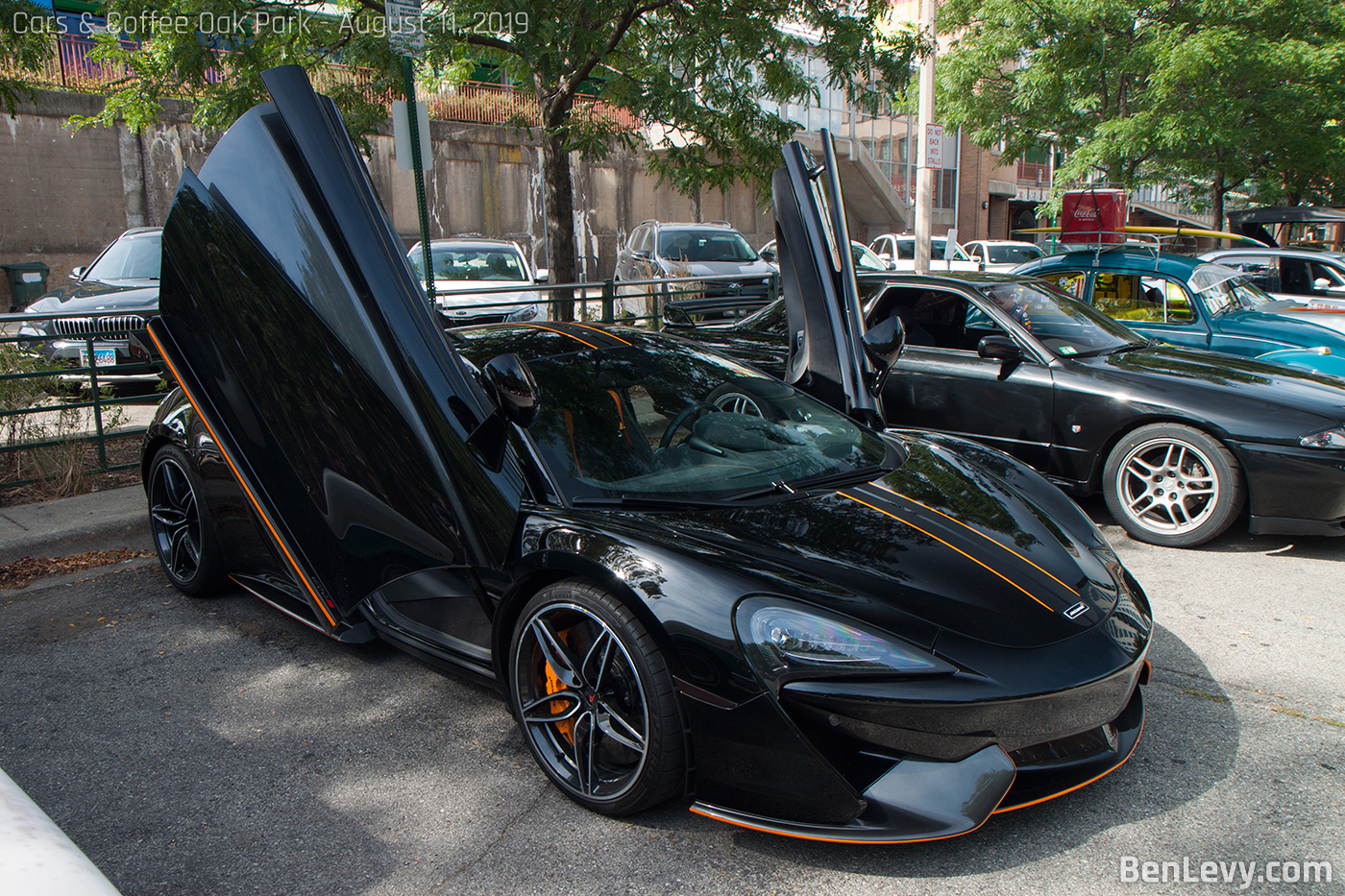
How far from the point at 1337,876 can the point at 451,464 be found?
2.60m

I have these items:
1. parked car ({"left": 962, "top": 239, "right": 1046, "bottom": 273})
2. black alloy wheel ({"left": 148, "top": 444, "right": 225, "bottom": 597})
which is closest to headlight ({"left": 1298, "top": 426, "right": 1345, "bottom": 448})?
black alloy wheel ({"left": 148, "top": 444, "right": 225, "bottom": 597})

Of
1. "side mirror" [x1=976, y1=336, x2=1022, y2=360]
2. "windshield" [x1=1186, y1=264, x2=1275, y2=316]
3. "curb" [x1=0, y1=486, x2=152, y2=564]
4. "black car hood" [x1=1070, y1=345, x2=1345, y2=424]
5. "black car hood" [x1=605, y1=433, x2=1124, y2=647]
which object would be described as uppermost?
"windshield" [x1=1186, y1=264, x2=1275, y2=316]

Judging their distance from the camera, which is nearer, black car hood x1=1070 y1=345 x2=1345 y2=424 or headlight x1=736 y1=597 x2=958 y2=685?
headlight x1=736 y1=597 x2=958 y2=685

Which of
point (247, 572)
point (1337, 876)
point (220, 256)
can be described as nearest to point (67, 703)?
point (247, 572)

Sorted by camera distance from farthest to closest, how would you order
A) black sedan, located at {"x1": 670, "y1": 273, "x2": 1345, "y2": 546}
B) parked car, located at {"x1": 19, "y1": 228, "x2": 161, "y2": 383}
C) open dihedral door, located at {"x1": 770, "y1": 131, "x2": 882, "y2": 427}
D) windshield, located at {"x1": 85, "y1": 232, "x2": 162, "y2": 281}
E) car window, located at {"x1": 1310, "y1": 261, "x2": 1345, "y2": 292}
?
car window, located at {"x1": 1310, "y1": 261, "x2": 1345, "y2": 292}
windshield, located at {"x1": 85, "y1": 232, "x2": 162, "y2": 281}
parked car, located at {"x1": 19, "y1": 228, "x2": 161, "y2": 383}
black sedan, located at {"x1": 670, "y1": 273, "x2": 1345, "y2": 546}
open dihedral door, located at {"x1": 770, "y1": 131, "x2": 882, "y2": 427}

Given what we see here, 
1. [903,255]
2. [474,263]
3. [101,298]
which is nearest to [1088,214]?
[474,263]

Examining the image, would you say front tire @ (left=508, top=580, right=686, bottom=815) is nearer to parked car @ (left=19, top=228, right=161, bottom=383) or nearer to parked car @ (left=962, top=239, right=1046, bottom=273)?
parked car @ (left=19, top=228, right=161, bottom=383)

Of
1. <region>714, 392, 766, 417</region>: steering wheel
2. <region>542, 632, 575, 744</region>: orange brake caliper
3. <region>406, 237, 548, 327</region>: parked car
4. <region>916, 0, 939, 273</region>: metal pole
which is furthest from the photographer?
<region>916, 0, 939, 273</region>: metal pole

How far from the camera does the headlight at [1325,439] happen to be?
4711 millimetres

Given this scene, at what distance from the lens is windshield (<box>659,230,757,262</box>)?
1558 cm

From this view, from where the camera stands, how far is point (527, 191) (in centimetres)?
2431

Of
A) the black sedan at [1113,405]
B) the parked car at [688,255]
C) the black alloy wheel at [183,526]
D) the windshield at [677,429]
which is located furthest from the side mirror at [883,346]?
the parked car at [688,255]

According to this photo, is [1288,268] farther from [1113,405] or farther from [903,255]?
[903,255]

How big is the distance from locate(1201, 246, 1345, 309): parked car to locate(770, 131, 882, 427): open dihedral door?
8.78 meters
